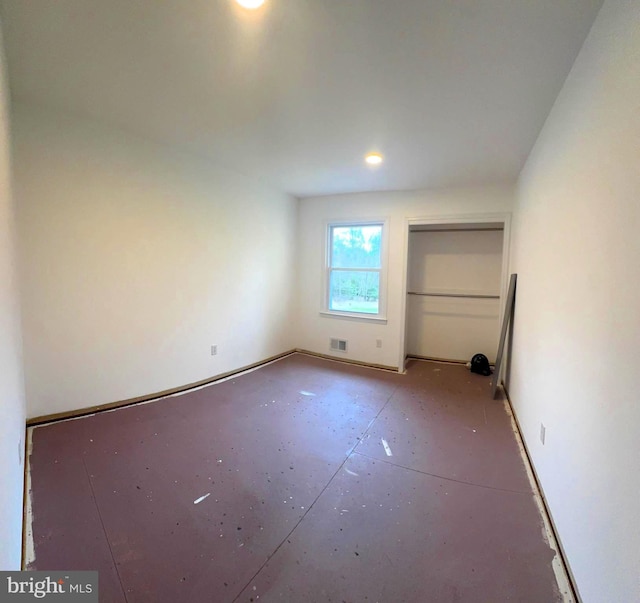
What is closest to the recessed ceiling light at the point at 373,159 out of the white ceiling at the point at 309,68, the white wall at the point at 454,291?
the white ceiling at the point at 309,68

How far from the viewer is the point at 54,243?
2.46 meters

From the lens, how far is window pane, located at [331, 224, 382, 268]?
4.52 m

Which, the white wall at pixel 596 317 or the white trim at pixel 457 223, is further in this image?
the white trim at pixel 457 223

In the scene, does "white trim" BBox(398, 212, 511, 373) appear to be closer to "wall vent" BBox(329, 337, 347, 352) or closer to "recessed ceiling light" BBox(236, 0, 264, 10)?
"wall vent" BBox(329, 337, 347, 352)

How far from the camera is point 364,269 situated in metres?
4.59

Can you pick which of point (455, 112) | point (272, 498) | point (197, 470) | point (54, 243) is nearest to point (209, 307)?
point (54, 243)

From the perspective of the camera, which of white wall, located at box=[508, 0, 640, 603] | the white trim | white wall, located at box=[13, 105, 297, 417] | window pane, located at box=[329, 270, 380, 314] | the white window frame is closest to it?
white wall, located at box=[508, 0, 640, 603]

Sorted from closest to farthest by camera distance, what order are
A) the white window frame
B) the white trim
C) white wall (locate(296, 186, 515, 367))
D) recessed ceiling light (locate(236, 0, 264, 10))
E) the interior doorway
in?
recessed ceiling light (locate(236, 0, 264, 10))
the white trim
white wall (locate(296, 186, 515, 367))
the white window frame
the interior doorway

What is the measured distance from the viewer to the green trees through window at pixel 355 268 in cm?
453

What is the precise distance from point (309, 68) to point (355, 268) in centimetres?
309

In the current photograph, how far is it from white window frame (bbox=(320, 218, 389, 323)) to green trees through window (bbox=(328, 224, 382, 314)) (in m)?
0.04

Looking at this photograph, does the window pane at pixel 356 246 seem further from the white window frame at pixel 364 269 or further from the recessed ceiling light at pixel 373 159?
the recessed ceiling light at pixel 373 159

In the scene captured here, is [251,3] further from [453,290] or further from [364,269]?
[453,290]

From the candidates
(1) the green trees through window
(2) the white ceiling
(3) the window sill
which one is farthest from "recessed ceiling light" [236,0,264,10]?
(3) the window sill
